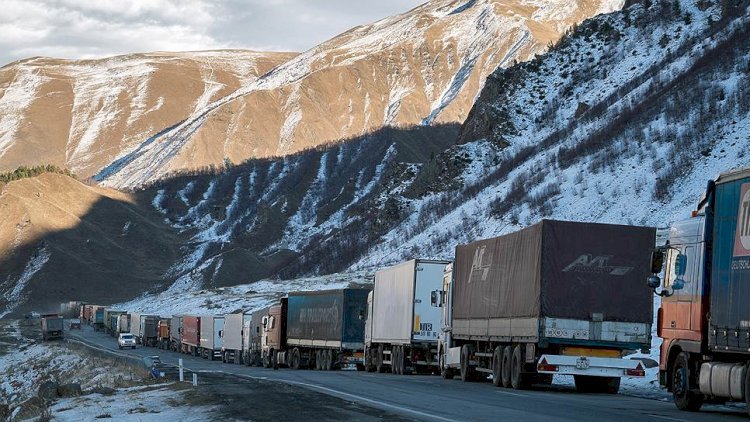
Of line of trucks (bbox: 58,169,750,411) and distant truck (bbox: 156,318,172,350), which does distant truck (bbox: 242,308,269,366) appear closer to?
line of trucks (bbox: 58,169,750,411)

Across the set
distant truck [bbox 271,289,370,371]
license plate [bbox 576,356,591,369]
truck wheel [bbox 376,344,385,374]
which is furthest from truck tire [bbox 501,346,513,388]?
distant truck [bbox 271,289,370,371]

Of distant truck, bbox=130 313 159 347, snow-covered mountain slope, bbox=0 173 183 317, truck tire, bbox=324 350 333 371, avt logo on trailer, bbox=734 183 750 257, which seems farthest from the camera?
snow-covered mountain slope, bbox=0 173 183 317

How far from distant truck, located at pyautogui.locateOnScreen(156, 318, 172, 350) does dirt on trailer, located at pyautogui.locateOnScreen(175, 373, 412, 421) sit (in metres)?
76.1

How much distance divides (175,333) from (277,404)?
7695 centimetres

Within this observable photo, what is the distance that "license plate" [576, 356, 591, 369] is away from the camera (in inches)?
1145

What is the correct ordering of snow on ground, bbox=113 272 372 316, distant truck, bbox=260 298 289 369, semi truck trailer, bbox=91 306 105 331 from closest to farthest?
distant truck, bbox=260 298 289 369 → snow on ground, bbox=113 272 372 316 → semi truck trailer, bbox=91 306 105 331

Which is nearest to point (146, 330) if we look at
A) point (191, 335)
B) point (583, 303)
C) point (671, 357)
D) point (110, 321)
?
point (110, 321)

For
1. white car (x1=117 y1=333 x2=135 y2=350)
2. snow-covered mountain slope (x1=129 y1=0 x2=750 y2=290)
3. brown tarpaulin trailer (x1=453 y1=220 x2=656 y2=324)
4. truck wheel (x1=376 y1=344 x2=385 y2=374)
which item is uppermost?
snow-covered mountain slope (x1=129 y1=0 x2=750 y2=290)

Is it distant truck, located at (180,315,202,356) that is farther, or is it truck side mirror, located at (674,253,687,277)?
distant truck, located at (180,315,202,356)

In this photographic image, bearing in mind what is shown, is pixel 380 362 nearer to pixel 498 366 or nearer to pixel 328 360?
pixel 328 360

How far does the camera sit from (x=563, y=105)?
121 meters

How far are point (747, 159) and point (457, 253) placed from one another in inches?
1396

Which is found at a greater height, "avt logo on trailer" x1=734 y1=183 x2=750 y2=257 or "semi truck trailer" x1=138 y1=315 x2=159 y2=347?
"avt logo on trailer" x1=734 y1=183 x2=750 y2=257

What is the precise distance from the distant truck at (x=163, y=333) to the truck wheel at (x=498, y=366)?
2894 inches
